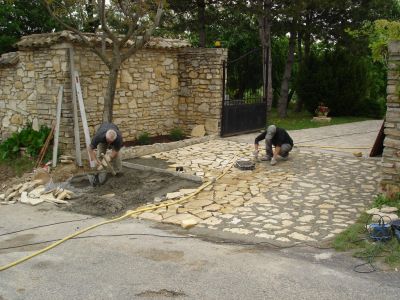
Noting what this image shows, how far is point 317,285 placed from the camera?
4637 mm

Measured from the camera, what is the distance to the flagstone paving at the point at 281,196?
21.4 ft

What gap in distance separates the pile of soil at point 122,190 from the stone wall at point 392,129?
3360 millimetres

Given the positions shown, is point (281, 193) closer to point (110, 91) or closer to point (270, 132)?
point (270, 132)

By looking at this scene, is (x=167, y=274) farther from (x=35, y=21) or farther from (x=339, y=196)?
(x=35, y=21)

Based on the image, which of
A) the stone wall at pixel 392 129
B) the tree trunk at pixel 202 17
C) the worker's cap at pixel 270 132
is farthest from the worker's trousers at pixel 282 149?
the tree trunk at pixel 202 17

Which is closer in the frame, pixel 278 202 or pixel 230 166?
pixel 278 202

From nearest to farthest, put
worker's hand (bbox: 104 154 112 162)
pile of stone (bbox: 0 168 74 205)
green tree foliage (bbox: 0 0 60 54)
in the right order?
1. pile of stone (bbox: 0 168 74 205)
2. worker's hand (bbox: 104 154 112 162)
3. green tree foliage (bbox: 0 0 60 54)

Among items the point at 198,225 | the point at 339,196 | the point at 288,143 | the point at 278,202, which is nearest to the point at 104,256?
the point at 198,225

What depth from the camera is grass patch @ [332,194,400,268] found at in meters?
5.27

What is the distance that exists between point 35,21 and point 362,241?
1351cm

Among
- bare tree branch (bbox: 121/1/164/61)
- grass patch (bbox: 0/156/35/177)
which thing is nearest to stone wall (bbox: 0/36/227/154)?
grass patch (bbox: 0/156/35/177)

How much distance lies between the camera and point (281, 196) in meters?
7.81

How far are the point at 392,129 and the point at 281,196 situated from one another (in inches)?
80.6

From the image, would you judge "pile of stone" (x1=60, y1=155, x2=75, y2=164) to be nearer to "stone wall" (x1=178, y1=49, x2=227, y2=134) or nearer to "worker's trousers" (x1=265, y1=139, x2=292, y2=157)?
"stone wall" (x1=178, y1=49, x2=227, y2=134)
